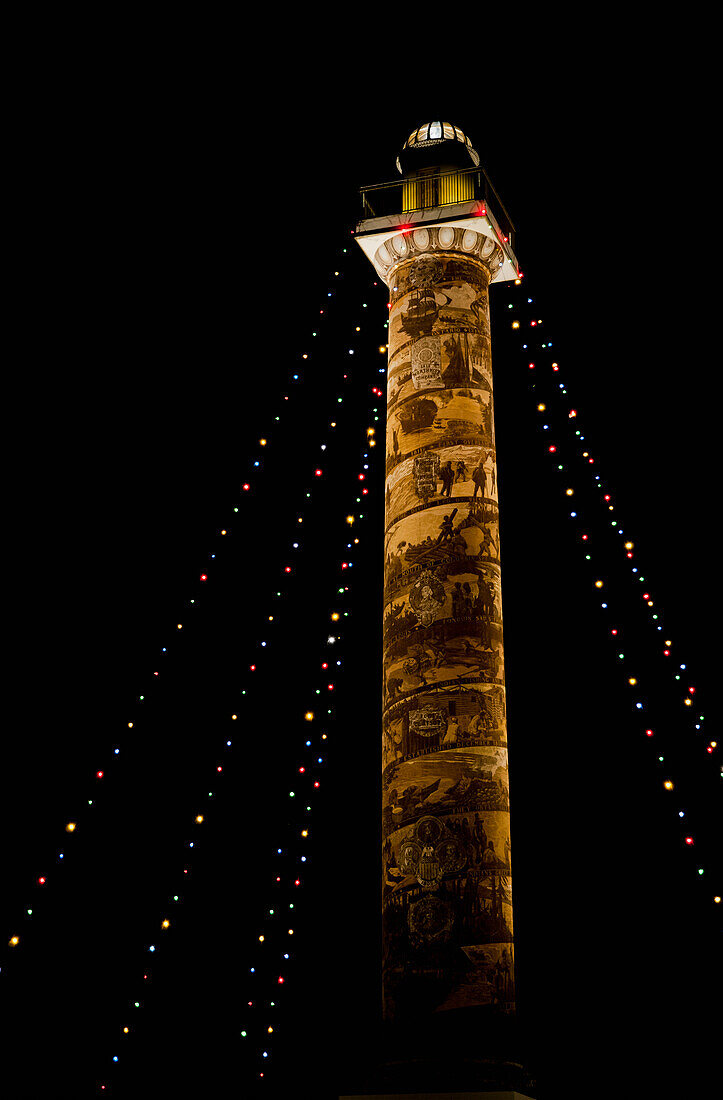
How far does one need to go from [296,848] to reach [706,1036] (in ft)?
12.7

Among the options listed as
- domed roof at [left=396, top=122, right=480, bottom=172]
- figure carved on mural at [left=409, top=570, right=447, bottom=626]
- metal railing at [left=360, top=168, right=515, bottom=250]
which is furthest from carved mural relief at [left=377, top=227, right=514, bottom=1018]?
domed roof at [left=396, top=122, right=480, bottom=172]

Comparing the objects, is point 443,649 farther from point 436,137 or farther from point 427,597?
point 436,137

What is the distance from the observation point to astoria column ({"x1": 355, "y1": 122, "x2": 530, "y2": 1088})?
6.64m

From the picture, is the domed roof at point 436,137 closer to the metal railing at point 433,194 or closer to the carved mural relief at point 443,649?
the metal railing at point 433,194

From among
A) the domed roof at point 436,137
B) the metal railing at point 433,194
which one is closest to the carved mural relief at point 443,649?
the metal railing at point 433,194

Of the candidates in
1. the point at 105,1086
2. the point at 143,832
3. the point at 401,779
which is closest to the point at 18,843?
the point at 143,832

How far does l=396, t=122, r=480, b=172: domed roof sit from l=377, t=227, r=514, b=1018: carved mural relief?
87 cm

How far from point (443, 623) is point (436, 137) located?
12.6ft

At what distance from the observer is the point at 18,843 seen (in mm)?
9570

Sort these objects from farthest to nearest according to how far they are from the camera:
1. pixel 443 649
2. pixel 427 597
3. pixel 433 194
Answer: pixel 433 194 → pixel 427 597 → pixel 443 649

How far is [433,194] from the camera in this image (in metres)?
8.82

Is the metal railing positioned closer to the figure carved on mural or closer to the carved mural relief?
the carved mural relief

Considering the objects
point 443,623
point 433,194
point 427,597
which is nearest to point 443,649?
point 443,623

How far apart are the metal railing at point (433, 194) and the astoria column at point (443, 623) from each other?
0.04 feet
